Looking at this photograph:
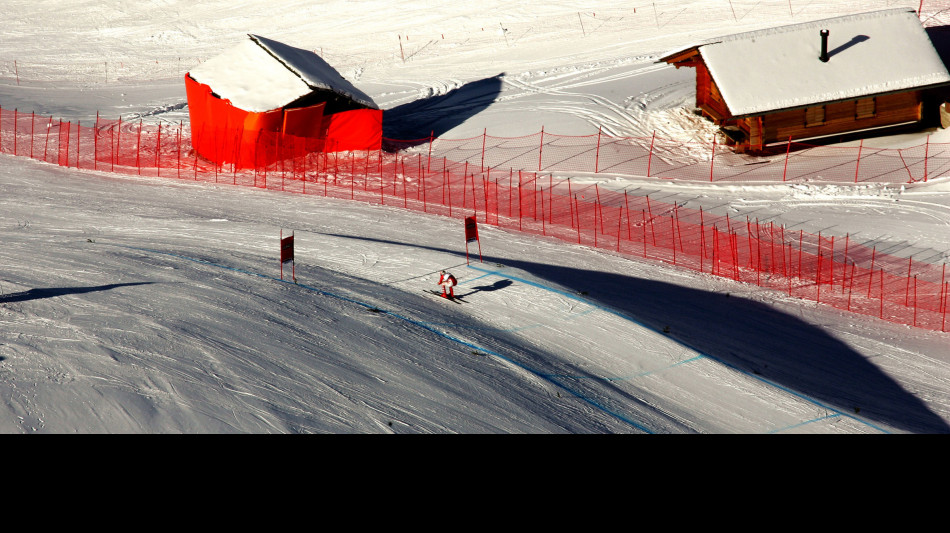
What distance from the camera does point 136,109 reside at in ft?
102

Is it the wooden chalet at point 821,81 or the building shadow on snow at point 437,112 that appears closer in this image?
the wooden chalet at point 821,81

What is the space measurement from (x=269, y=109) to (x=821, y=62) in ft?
54.0

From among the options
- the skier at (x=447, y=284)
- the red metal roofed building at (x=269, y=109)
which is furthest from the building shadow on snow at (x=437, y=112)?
the skier at (x=447, y=284)

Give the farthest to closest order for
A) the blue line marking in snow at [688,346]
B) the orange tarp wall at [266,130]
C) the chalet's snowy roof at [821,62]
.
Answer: the chalet's snowy roof at [821,62], the orange tarp wall at [266,130], the blue line marking in snow at [688,346]

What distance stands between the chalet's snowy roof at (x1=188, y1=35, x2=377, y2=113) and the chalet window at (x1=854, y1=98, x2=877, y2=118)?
1445 centimetres

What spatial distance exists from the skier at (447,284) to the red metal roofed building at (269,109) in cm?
1213

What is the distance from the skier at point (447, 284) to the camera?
14188 millimetres

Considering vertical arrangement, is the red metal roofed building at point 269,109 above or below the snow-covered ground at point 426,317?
above

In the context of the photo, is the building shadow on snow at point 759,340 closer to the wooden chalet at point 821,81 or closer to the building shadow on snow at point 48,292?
the building shadow on snow at point 48,292

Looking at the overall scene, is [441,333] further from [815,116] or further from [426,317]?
[815,116]

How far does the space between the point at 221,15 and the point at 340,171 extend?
75.9ft

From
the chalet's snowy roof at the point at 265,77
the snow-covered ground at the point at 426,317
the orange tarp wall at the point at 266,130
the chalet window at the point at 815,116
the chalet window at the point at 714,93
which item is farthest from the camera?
the chalet window at the point at 714,93

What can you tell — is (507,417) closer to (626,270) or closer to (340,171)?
(626,270)

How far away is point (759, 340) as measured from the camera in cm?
1527
